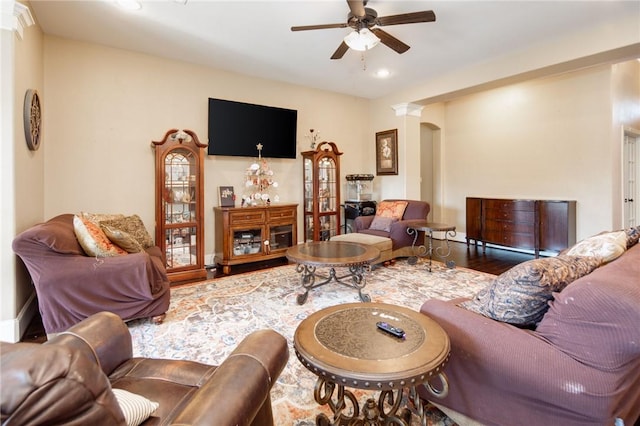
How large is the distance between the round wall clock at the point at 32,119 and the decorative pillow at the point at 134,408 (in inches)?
118

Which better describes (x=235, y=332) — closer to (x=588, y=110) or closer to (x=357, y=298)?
(x=357, y=298)

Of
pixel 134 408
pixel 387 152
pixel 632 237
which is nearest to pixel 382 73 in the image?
pixel 387 152

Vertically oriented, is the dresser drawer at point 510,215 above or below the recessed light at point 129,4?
below

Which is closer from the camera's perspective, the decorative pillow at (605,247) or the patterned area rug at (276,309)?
the decorative pillow at (605,247)

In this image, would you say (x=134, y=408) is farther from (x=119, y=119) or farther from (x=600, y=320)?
(x=119, y=119)

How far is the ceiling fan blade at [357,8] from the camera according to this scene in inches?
99.9

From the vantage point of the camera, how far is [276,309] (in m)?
3.03

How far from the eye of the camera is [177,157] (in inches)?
161

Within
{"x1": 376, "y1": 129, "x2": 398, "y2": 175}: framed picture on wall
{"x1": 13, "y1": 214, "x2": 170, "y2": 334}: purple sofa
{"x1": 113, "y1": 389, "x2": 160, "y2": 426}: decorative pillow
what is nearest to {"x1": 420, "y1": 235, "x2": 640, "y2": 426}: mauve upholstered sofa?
{"x1": 113, "y1": 389, "x2": 160, "y2": 426}: decorative pillow

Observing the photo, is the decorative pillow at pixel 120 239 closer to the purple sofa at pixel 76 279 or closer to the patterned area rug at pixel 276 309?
the purple sofa at pixel 76 279

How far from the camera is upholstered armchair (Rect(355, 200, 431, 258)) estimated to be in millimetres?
4582

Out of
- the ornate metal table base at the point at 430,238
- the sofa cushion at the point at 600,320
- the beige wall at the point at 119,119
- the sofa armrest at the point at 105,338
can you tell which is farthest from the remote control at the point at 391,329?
the beige wall at the point at 119,119

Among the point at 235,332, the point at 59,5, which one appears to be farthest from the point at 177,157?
the point at 235,332

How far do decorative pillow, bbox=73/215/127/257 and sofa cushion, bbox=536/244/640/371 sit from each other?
9.86 feet
